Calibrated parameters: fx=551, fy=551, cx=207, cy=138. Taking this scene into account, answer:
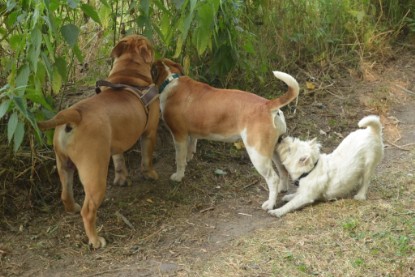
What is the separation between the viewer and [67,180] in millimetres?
4406

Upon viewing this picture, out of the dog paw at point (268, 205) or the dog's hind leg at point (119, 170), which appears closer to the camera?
the dog paw at point (268, 205)

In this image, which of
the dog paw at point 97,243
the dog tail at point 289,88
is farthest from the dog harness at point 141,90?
the dog paw at point 97,243

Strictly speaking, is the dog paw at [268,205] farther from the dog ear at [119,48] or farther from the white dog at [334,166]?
the dog ear at [119,48]

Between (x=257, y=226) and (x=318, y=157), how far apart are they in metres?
0.84

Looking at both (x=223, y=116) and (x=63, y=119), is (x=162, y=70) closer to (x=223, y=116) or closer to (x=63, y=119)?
(x=223, y=116)

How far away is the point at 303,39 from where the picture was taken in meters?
7.56

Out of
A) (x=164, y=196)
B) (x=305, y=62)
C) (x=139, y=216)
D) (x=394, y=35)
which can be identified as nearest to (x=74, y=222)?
(x=139, y=216)

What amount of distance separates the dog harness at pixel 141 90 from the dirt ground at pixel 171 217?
0.84 m

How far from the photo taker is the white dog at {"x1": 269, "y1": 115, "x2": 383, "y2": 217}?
4625mm

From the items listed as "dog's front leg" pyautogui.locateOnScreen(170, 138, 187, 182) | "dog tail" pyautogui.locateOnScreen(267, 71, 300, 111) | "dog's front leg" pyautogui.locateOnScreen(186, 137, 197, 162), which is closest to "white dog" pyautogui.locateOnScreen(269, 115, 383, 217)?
"dog tail" pyautogui.locateOnScreen(267, 71, 300, 111)

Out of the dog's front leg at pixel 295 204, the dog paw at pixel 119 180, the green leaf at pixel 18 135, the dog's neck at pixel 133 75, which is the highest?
the green leaf at pixel 18 135

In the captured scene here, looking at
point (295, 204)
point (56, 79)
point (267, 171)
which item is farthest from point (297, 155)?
point (56, 79)

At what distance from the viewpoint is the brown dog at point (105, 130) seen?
400 cm

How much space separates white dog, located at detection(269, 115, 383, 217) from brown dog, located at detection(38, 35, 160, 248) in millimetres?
1268
